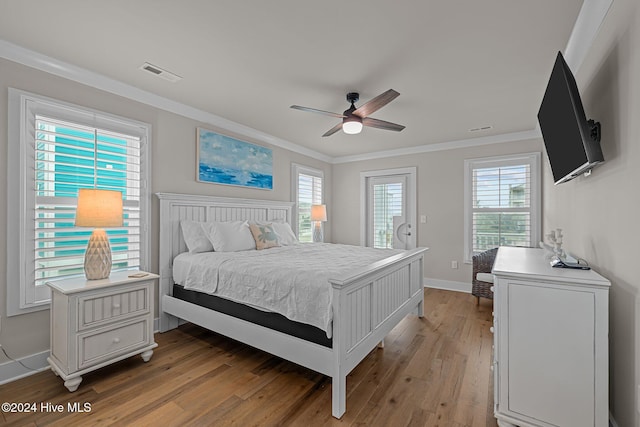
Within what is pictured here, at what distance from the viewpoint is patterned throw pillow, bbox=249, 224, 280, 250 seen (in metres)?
3.44

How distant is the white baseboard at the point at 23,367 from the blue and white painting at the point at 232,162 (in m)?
2.13

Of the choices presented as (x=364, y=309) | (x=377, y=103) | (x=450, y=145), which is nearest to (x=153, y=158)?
(x=377, y=103)

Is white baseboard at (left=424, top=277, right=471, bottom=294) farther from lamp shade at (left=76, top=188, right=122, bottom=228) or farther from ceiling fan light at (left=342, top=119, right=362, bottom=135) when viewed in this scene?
lamp shade at (left=76, top=188, right=122, bottom=228)

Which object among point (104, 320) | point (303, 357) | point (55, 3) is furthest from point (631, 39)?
point (104, 320)

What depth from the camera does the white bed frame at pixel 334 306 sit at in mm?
1811

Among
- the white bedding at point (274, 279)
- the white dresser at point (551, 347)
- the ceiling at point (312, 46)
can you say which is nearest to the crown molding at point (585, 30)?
the ceiling at point (312, 46)

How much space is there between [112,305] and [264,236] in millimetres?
1637

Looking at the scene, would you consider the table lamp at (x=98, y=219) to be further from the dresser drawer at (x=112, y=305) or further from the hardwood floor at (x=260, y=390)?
the hardwood floor at (x=260, y=390)

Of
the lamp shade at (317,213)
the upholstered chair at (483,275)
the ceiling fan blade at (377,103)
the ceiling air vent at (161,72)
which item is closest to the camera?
the ceiling fan blade at (377,103)

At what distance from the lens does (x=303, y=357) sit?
6.38 ft

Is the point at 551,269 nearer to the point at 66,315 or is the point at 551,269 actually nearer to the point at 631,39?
the point at 631,39

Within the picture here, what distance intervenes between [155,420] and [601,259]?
9.26 ft

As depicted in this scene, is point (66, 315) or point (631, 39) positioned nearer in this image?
point (631, 39)

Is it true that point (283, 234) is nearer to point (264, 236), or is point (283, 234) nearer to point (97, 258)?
point (264, 236)
